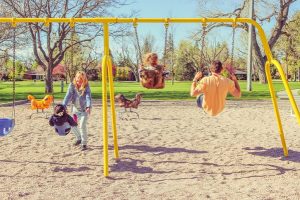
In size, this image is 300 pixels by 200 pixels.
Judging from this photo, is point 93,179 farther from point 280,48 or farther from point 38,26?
point 280,48

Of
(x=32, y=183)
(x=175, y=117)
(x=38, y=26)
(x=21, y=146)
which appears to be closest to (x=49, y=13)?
(x=38, y=26)

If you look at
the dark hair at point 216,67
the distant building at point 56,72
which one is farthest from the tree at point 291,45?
the dark hair at point 216,67

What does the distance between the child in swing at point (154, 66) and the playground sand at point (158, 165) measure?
133cm

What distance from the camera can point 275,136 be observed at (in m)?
8.88

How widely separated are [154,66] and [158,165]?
1.61 m

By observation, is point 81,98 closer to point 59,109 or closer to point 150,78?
point 59,109

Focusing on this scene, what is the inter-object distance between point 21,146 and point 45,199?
11.0 ft

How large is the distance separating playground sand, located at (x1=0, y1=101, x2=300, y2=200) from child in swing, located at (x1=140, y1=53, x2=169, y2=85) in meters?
1.33

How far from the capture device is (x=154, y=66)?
21.6 feet

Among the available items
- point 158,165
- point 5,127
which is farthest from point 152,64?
point 5,127

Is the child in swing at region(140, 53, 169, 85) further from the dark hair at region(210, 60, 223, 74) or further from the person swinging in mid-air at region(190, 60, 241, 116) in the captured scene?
the dark hair at region(210, 60, 223, 74)

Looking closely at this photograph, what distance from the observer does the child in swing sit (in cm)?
652

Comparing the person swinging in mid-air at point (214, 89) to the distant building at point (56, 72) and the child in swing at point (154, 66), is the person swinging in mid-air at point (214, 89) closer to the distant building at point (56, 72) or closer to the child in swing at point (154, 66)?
the child in swing at point (154, 66)

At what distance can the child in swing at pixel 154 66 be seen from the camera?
21.4 ft
